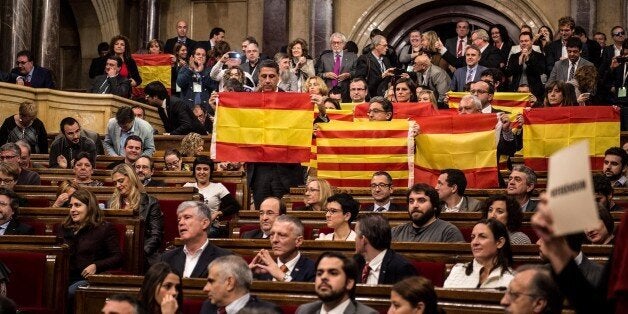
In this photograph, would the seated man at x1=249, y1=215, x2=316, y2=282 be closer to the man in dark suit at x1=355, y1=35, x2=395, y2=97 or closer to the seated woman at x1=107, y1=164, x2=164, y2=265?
the seated woman at x1=107, y1=164, x2=164, y2=265

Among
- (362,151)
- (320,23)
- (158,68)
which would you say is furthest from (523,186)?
(320,23)

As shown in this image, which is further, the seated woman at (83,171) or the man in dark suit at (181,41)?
the man in dark suit at (181,41)

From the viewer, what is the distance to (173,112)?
41.4 feet

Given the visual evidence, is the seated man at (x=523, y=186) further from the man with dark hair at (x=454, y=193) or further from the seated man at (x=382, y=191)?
the seated man at (x=382, y=191)

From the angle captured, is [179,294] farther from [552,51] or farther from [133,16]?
[133,16]

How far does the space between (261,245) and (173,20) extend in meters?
11.5

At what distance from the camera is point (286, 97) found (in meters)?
8.94

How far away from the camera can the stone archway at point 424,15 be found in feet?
53.5

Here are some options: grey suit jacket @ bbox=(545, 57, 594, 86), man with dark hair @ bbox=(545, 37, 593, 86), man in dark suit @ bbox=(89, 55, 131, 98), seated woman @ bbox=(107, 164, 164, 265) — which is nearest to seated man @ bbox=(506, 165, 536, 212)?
seated woman @ bbox=(107, 164, 164, 265)

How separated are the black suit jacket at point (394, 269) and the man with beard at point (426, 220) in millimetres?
792

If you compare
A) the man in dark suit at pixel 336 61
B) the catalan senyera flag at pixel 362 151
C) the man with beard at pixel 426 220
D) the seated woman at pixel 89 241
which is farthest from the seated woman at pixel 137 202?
the man in dark suit at pixel 336 61

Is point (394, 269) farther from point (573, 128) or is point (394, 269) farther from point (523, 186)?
point (573, 128)

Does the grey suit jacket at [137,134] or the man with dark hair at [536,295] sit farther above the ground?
the grey suit jacket at [137,134]

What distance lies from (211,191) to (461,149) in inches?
83.0
